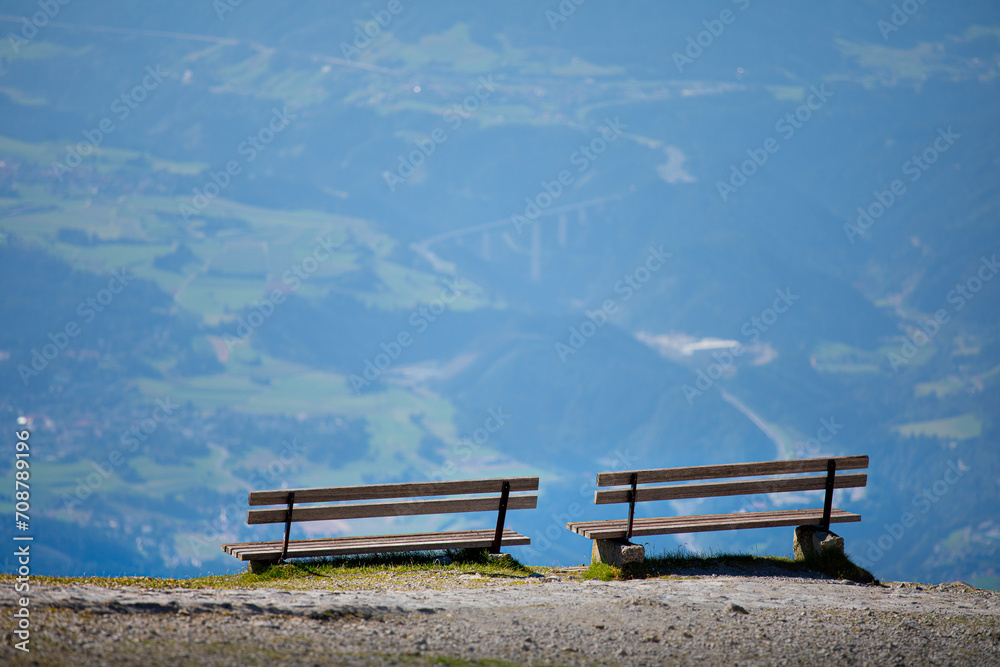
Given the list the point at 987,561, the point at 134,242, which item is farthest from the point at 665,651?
the point at 134,242

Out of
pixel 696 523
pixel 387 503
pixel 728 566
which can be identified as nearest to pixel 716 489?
pixel 696 523

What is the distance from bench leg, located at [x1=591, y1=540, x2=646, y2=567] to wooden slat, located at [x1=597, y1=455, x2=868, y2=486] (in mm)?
699

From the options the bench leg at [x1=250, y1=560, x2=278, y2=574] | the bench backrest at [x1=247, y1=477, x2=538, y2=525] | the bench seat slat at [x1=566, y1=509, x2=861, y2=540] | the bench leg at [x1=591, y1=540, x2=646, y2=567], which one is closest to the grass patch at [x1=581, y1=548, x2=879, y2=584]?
the bench leg at [x1=591, y1=540, x2=646, y2=567]

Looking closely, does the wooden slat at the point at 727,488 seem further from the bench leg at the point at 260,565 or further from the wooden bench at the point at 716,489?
the bench leg at the point at 260,565

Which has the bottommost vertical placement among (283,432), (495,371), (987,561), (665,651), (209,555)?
(665,651)

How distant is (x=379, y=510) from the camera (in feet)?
33.0

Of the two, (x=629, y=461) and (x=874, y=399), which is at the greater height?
(x=874, y=399)

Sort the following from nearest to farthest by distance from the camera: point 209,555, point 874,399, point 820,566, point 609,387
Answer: point 820,566 → point 209,555 → point 874,399 → point 609,387

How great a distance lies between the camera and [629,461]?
165 metres

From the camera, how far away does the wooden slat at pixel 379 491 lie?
966 cm

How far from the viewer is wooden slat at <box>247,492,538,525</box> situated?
9641 millimetres

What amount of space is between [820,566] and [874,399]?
174 m

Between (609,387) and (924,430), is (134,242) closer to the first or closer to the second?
(609,387)

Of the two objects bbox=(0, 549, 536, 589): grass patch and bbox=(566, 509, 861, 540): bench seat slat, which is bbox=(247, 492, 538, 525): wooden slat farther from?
bbox=(566, 509, 861, 540): bench seat slat
